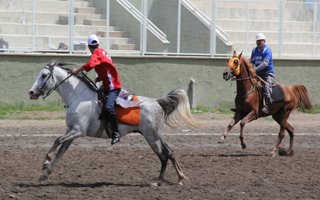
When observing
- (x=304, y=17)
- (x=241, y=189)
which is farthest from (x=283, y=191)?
(x=304, y=17)

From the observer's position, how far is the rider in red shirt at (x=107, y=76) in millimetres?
12828

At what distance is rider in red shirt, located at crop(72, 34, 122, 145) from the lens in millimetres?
12828

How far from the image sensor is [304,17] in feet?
99.3

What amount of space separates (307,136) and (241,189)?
8778 mm

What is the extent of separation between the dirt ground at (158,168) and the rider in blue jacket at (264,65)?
118cm

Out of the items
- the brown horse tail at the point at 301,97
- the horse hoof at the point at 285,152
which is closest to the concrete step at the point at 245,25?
the brown horse tail at the point at 301,97

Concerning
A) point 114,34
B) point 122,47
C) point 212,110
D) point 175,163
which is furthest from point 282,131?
point 114,34

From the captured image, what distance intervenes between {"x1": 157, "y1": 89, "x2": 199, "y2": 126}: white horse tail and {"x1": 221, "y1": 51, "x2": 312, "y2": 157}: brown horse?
363 centimetres

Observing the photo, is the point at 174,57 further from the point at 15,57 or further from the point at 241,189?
the point at 241,189

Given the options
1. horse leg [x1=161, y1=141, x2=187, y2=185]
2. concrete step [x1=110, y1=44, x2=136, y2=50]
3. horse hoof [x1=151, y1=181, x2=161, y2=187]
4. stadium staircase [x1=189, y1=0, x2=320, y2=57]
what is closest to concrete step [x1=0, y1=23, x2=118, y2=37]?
concrete step [x1=110, y1=44, x2=136, y2=50]

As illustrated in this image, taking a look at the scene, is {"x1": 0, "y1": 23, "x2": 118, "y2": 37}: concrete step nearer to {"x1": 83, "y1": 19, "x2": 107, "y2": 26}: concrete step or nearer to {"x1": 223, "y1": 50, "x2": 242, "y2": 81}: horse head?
{"x1": 83, "y1": 19, "x2": 107, "y2": 26}: concrete step

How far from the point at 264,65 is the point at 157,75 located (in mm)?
8618

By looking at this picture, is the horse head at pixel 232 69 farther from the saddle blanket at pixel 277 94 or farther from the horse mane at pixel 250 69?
the saddle blanket at pixel 277 94

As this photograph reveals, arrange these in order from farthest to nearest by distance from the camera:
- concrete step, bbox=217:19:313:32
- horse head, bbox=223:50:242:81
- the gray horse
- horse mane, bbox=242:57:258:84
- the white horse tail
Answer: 1. concrete step, bbox=217:19:313:32
2. horse mane, bbox=242:57:258:84
3. horse head, bbox=223:50:242:81
4. the white horse tail
5. the gray horse
